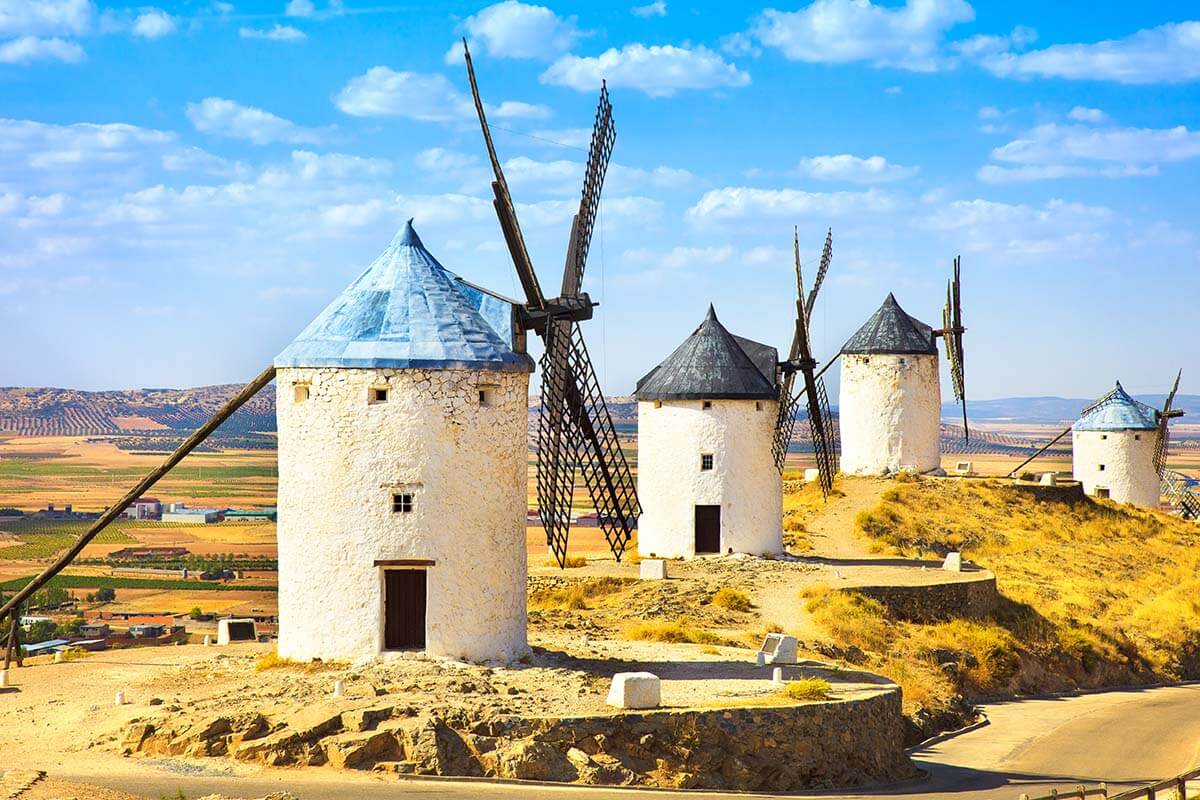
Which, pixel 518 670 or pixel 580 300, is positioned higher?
pixel 580 300

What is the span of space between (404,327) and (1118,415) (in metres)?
33.6

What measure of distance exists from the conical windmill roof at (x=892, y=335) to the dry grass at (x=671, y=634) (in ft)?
59.4

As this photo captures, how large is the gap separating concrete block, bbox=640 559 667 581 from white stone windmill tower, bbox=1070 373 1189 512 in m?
22.8

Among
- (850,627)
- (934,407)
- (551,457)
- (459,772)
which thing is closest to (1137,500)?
(934,407)

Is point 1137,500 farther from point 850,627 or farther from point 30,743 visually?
point 30,743

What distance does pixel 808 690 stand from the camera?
58.7 feet

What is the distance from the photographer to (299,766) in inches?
605

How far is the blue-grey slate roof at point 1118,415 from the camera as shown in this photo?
154 feet

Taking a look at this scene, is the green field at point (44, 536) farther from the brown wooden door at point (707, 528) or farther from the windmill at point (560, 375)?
the windmill at point (560, 375)

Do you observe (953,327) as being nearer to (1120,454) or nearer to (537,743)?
(1120,454)

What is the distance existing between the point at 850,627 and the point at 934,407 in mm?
17264

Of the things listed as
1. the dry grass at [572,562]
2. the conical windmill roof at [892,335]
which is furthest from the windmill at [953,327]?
the dry grass at [572,562]

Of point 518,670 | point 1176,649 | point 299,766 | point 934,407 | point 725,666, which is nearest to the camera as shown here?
point 299,766

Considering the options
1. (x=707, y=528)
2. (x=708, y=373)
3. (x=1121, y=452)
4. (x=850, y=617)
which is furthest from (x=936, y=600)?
(x=1121, y=452)
